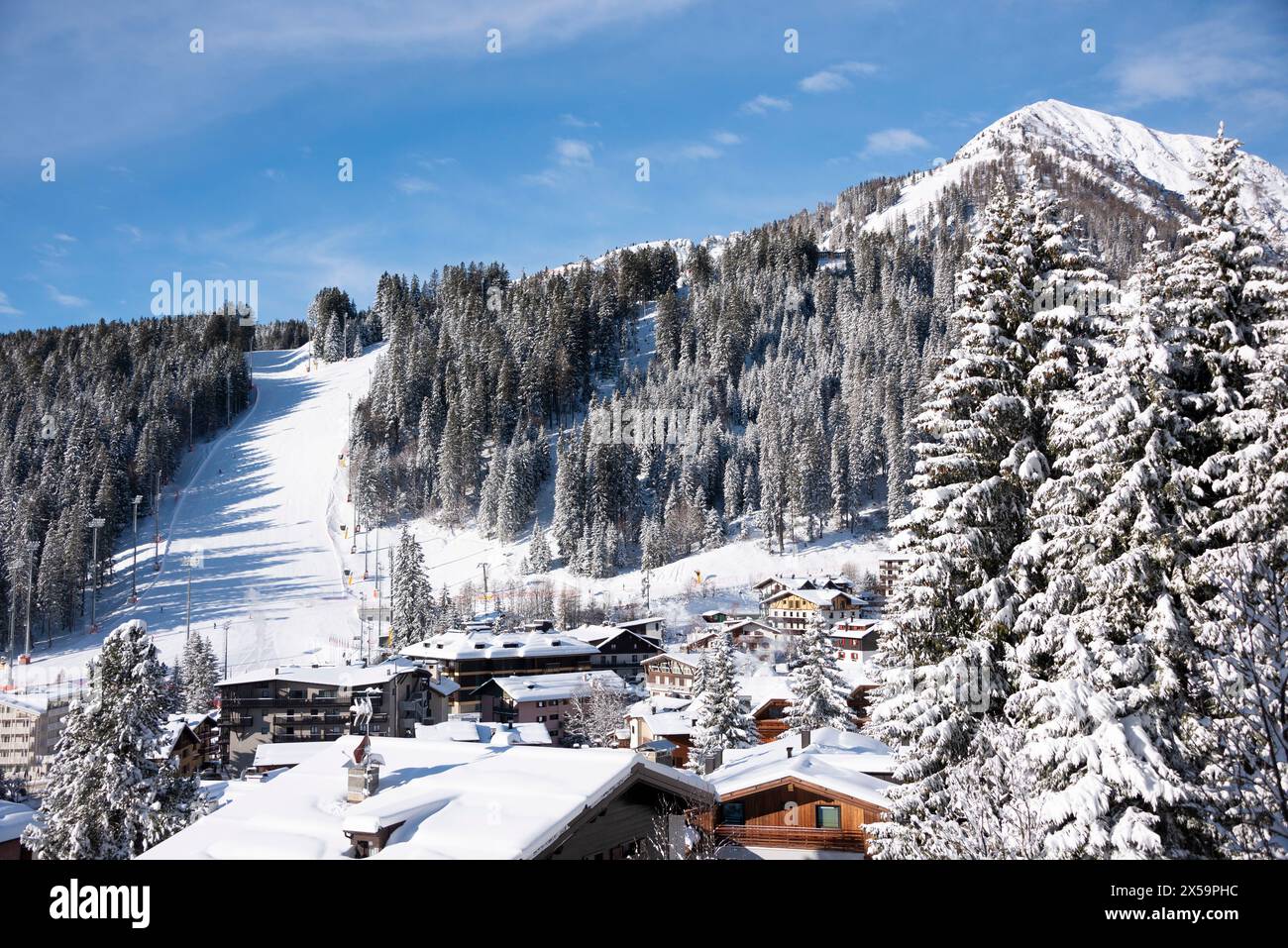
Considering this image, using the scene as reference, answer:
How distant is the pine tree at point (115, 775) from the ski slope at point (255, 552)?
178 feet

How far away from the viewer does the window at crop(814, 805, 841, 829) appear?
2089cm

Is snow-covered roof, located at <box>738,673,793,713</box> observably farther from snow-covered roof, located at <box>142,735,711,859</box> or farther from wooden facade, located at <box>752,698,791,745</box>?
snow-covered roof, located at <box>142,735,711,859</box>

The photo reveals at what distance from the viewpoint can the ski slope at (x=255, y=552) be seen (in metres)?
75.5

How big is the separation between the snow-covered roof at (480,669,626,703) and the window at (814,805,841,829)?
35592mm

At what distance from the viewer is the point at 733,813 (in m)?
21.5

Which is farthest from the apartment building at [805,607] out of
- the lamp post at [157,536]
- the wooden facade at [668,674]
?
the lamp post at [157,536]

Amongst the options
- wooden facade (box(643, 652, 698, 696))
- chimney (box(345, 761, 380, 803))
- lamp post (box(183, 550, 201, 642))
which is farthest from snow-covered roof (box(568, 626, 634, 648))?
chimney (box(345, 761, 380, 803))

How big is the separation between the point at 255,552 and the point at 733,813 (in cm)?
8979

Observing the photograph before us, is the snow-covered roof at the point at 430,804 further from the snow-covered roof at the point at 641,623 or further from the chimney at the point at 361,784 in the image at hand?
the snow-covered roof at the point at 641,623

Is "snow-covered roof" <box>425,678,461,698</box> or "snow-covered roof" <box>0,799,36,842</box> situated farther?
"snow-covered roof" <box>425,678,461,698</box>

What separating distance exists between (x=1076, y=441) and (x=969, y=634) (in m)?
3.66
